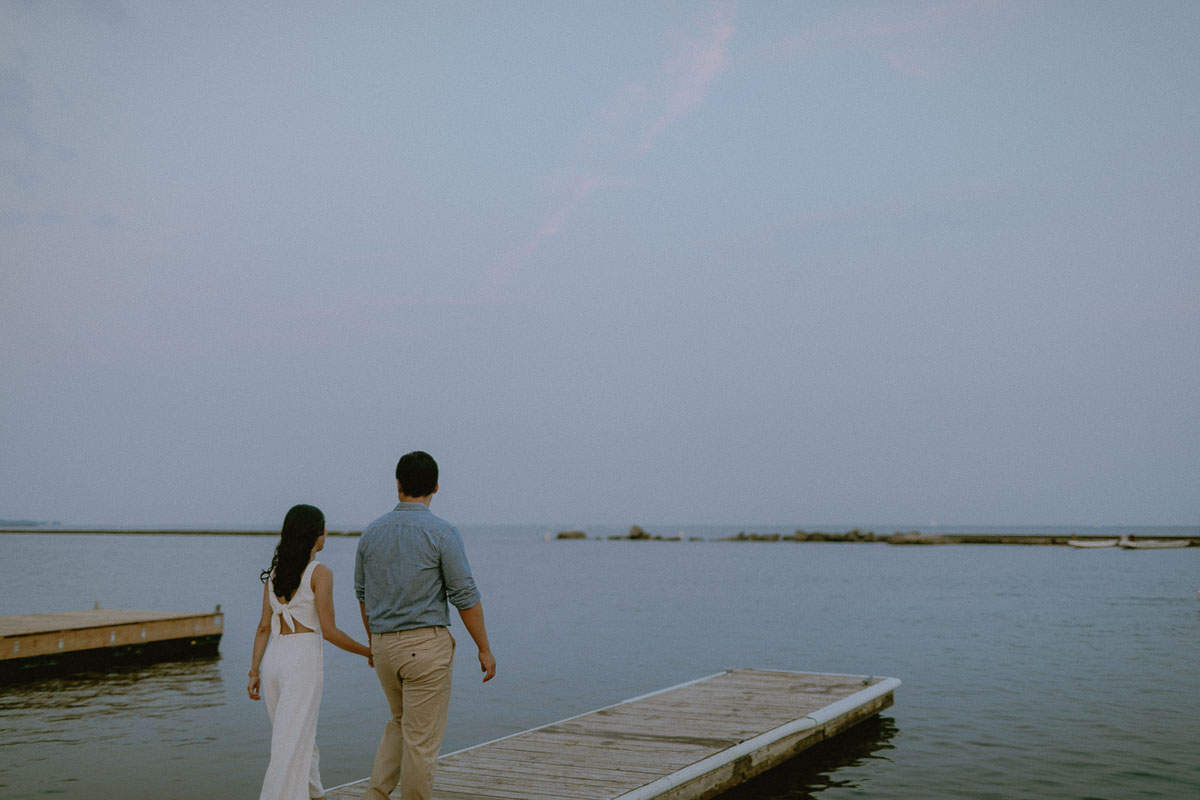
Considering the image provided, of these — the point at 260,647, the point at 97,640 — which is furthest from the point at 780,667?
the point at 260,647

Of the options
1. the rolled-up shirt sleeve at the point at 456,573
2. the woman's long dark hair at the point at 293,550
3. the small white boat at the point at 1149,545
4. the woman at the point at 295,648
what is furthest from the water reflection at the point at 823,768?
the small white boat at the point at 1149,545

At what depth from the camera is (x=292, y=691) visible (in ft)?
20.5

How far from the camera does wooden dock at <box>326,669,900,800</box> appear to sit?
853 centimetres

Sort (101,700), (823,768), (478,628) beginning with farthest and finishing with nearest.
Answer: (101,700), (823,768), (478,628)

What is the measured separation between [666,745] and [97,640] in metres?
15.8

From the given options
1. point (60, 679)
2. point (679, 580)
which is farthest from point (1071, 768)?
point (679, 580)

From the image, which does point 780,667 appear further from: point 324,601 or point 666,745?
point 324,601

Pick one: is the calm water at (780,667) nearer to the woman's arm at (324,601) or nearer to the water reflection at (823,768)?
the water reflection at (823,768)

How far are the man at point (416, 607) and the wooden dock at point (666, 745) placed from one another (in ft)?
7.36

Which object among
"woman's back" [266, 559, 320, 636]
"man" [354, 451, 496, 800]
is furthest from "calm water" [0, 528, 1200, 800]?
"woman's back" [266, 559, 320, 636]

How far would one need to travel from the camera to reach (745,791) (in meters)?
10.7

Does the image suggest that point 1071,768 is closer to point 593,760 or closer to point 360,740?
point 593,760

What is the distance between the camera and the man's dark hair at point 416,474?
20.5ft

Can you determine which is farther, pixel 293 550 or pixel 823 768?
pixel 823 768
